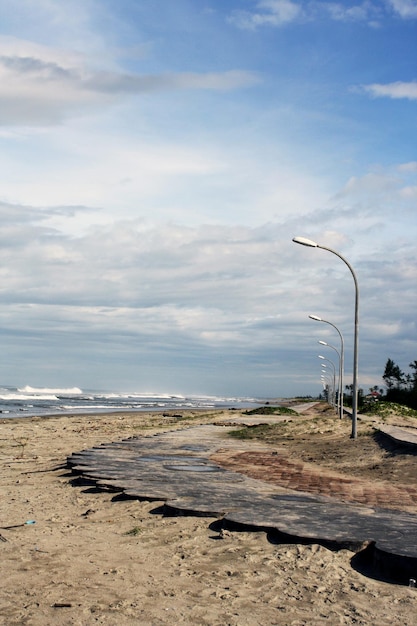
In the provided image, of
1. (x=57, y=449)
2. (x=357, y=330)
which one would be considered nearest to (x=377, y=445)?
(x=357, y=330)

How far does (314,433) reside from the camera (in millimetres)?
26484

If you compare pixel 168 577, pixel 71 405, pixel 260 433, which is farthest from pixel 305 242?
pixel 71 405

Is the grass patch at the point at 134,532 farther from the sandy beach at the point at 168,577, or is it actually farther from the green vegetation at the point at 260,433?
the green vegetation at the point at 260,433

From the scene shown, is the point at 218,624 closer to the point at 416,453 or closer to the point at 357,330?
the point at 416,453

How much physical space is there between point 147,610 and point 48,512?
161 inches

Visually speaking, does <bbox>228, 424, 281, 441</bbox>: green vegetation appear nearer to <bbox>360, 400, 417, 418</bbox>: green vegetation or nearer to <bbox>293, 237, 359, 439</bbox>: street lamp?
<bbox>293, 237, 359, 439</bbox>: street lamp

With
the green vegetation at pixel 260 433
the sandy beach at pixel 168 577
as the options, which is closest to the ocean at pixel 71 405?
the green vegetation at pixel 260 433

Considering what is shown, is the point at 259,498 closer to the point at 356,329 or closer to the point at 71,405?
the point at 356,329

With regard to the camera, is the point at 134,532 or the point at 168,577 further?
the point at 134,532

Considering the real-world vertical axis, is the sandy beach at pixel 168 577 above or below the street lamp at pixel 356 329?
below

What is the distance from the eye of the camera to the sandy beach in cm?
481

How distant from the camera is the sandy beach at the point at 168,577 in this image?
4812 mm

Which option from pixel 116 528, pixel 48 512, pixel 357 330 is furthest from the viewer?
pixel 357 330

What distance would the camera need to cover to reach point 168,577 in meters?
5.75
